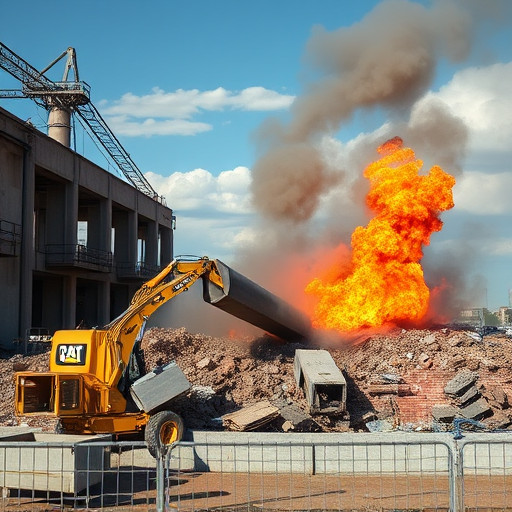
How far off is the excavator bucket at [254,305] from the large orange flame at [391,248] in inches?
45.8

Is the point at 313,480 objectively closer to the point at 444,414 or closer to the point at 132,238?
the point at 444,414

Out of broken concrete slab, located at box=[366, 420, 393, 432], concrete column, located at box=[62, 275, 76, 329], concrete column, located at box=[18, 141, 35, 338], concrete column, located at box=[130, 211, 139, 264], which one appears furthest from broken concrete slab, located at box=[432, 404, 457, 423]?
concrete column, located at box=[130, 211, 139, 264]

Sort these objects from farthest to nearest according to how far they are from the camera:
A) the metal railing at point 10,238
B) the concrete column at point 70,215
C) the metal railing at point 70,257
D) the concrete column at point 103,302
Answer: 1. the concrete column at point 103,302
2. the concrete column at point 70,215
3. the metal railing at point 70,257
4. the metal railing at point 10,238

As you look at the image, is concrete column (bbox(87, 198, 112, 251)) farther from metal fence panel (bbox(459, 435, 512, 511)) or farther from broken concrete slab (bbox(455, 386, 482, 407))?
metal fence panel (bbox(459, 435, 512, 511))

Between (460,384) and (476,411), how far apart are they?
111 cm

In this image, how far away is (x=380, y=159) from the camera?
22.7 meters

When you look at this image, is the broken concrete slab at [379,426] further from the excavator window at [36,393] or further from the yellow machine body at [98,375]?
the excavator window at [36,393]

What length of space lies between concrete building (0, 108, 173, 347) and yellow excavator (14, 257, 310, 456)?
52.8 feet

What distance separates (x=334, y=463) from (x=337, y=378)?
2.95m

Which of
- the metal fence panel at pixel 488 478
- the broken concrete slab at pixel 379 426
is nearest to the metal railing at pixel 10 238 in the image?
the broken concrete slab at pixel 379 426

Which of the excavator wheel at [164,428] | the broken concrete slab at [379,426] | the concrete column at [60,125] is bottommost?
the broken concrete slab at [379,426]

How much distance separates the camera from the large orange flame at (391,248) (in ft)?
71.3

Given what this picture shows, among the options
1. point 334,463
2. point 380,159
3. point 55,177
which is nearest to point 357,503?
point 334,463

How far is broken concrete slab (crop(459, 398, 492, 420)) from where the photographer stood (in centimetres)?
1652
